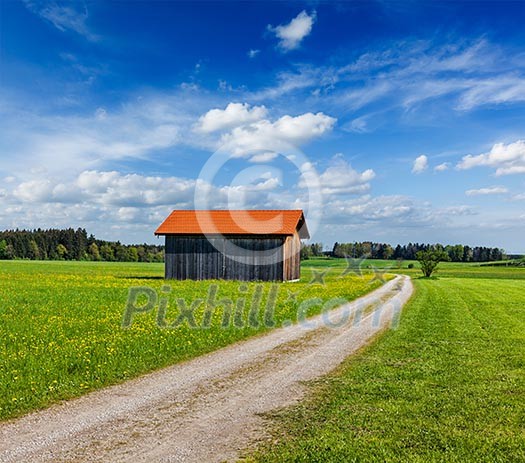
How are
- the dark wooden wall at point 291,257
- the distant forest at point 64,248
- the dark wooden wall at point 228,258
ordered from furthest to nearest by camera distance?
the distant forest at point 64,248
the dark wooden wall at point 291,257
the dark wooden wall at point 228,258

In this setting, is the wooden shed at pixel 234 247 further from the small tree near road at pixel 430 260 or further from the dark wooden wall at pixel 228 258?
the small tree near road at pixel 430 260

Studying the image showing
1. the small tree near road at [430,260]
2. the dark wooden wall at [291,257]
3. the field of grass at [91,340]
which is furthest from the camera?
the small tree near road at [430,260]

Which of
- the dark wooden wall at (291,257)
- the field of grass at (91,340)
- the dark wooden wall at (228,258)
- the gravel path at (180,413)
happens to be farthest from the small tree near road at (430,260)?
the gravel path at (180,413)

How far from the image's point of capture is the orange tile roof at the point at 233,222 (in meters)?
43.8

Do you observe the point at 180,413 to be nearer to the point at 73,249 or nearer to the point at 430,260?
the point at 430,260

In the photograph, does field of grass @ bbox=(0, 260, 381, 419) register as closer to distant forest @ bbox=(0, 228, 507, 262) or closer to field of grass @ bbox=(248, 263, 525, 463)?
field of grass @ bbox=(248, 263, 525, 463)

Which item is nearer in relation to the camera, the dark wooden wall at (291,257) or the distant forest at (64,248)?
the dark wooden wall at (291,257)

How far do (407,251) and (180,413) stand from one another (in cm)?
19392

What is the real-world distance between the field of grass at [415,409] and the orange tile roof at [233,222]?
96.6 feet

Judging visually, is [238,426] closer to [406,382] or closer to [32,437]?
[32,437]

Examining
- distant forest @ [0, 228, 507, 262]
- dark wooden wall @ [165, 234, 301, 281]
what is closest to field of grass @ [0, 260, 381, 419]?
dark wooden wall @ [165, 234, 301, 281]

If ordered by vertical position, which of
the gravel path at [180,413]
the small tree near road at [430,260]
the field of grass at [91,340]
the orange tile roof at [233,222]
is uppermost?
the orange tile roof at [233,222]

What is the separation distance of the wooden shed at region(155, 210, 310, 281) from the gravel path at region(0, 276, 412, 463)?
29566 millimetres

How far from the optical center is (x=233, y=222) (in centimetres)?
4516
